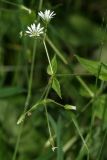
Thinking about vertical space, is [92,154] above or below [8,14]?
below

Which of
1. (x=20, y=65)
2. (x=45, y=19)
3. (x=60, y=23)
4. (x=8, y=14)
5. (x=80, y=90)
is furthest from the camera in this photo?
(x=60, y=23)

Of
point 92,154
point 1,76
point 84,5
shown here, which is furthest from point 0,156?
point 84,5

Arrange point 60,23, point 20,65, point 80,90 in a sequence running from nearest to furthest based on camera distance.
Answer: point 80,90 → point 20,65 → point 60,23

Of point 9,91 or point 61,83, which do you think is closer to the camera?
point 9,91

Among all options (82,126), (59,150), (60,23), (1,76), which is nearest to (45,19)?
(59,150)

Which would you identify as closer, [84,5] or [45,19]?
[45,19]

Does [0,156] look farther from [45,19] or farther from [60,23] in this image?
[60,23]

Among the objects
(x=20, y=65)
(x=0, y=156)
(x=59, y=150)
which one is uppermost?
(x=20, y=65)
